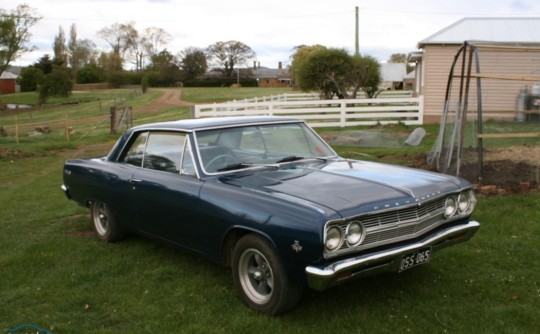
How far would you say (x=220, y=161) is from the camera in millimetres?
4863

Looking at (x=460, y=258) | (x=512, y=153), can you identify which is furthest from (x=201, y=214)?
(x=512, y=153)

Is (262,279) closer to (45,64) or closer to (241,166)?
(241,166)

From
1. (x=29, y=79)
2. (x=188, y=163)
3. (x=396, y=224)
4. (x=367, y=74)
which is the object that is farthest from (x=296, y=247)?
(x=29, y=79)

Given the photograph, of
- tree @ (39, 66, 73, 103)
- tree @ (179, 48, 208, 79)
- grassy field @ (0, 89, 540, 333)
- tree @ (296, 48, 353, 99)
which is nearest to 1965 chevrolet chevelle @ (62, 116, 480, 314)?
grassy field @ (0, 89, 540, 333)

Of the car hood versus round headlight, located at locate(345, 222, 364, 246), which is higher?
the car hood

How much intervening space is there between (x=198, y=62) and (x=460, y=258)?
3802 inches

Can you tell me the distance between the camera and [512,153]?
30.8 feet

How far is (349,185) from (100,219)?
3323 mm

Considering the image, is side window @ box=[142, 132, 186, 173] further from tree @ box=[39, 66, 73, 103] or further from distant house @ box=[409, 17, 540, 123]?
tree @ box=[39, 66, 73, 103]

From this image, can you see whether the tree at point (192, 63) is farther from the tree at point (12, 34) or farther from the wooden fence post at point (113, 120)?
the wooden fence post at point (113, 120)

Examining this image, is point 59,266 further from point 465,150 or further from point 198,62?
point 198,62

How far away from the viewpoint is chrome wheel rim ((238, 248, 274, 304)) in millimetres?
4043

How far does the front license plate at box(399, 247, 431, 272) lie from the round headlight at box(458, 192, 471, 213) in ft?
2.04

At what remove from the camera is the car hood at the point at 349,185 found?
3.83 metres
